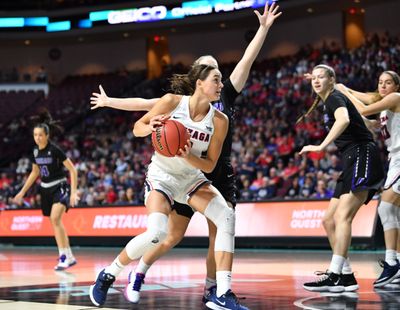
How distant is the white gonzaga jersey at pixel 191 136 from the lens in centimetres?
609

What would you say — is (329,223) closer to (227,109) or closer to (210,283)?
(210,283)

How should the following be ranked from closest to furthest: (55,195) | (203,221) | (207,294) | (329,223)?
1. (207,294)
2. (329,223)
3. (55,195)
4. (203,221)

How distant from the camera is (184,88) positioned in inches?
259

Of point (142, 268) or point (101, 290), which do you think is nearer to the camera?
point (101, 290)

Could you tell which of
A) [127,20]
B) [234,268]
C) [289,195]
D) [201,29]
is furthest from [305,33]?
[234,268]

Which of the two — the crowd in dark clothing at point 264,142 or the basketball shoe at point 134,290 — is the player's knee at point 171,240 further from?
the crowd in dark clothing at point 264,142

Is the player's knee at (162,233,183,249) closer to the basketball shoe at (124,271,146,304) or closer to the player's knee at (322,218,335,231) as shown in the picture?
the basketball shoe at (124,271,146,304)

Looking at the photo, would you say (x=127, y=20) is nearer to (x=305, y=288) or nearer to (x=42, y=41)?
(x=42, y=41)

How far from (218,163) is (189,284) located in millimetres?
2134

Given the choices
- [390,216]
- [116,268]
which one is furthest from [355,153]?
[116,268]

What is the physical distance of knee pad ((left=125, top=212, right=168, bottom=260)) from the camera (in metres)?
6.00

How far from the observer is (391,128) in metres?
8.09

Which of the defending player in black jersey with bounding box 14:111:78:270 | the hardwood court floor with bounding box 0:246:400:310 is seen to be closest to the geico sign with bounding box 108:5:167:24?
the hardwood court floor with bounding box 0:246:400:310

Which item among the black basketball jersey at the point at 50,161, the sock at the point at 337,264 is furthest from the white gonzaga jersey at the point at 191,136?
the black basketball jersey at the point at 50,161
